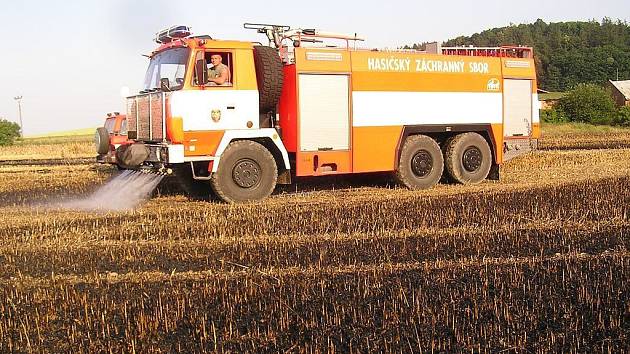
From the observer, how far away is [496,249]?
22.7 ft

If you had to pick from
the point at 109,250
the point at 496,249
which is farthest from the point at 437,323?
the point at 109,250

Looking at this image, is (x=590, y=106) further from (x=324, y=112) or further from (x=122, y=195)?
(x=122, y=195)

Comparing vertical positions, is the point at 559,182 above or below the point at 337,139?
below

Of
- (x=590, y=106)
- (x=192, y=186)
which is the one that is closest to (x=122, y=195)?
(x=192, y=186)

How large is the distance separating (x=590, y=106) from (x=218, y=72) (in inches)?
1672

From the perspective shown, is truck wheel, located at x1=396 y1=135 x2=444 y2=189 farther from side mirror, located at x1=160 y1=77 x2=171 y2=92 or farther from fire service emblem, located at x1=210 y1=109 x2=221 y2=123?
side mirror, located at x1=160 y1=77 x2=171 y2=92

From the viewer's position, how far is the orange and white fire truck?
34.4ft

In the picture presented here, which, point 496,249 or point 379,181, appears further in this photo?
point 379,181

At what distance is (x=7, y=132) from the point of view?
47.3 metres

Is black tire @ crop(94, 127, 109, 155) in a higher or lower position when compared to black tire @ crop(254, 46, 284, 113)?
lower

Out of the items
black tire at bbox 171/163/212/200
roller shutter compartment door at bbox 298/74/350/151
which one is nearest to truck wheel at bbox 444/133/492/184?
roller shutter compartment door at bbox 298/74/350/151

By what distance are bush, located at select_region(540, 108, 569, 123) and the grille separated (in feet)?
133

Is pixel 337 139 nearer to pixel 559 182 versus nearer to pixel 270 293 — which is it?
pixel 559 182

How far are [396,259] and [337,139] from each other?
526 centimetres
